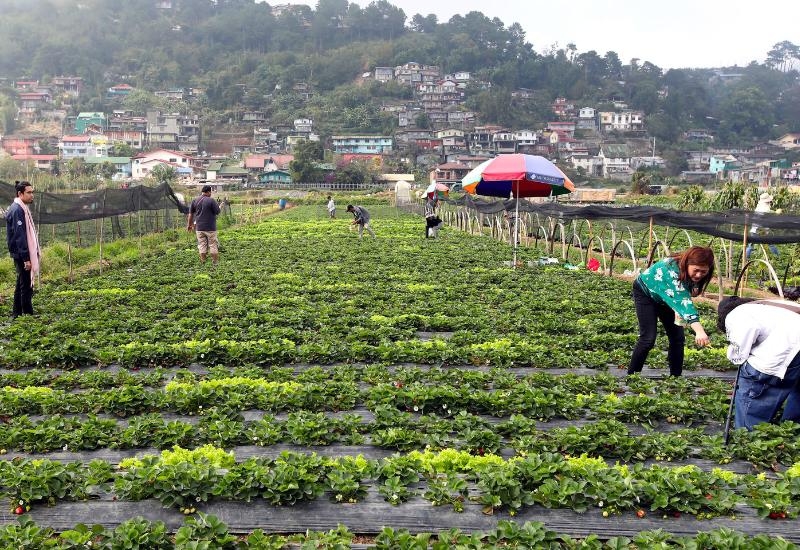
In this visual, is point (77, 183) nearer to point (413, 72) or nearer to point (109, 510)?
point (109, 510)

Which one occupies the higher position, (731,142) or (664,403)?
(731,142)

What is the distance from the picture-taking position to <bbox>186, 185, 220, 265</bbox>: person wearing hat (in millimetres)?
17656

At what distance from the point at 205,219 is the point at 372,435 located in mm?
13113

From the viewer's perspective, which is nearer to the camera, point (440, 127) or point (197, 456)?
point (197, 456)

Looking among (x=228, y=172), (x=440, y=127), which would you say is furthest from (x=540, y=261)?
(x=440, y=127)

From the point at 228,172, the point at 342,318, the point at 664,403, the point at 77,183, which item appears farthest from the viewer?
the point at 228,172

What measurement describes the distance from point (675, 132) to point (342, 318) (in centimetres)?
14642

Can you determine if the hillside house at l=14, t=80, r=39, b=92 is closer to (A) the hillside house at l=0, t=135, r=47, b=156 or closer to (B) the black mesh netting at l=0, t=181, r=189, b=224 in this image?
(A) the hillside house at l=0, t=135, r=47, b=156

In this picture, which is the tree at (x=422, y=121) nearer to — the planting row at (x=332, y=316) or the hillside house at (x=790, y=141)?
the hillside house at (x=790, y=141)

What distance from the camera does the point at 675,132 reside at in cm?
14162

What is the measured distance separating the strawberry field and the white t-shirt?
2.06 feet

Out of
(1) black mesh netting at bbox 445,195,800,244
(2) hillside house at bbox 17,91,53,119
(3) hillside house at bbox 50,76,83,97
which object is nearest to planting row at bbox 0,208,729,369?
(1) black mesh netting at bbox 445,195,800,244

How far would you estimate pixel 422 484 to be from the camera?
5.03 metres

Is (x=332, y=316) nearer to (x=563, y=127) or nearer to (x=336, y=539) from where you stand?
(x=336, y=539)
